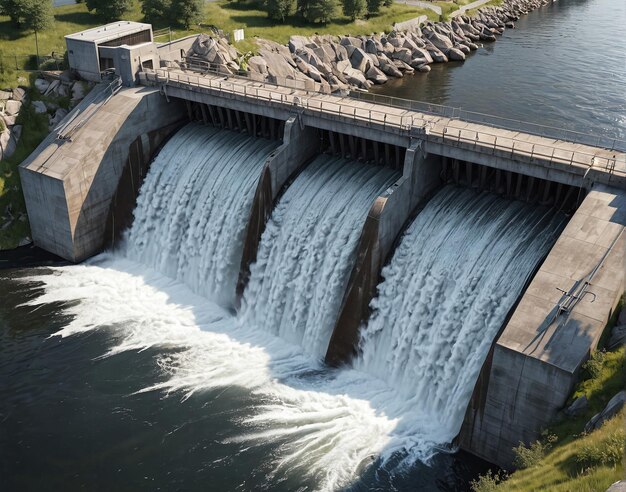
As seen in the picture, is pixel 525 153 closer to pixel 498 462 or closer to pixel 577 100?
pixel 498 462

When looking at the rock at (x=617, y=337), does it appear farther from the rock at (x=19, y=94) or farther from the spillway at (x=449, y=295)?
the rock at (x=19, y=94)

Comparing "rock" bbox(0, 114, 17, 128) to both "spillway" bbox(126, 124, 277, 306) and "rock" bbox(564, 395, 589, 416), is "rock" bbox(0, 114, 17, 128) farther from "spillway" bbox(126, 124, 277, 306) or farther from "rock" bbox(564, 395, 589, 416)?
"rock" bbox(564, 395, 589, 416)

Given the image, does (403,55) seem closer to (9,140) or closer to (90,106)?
(90,106)

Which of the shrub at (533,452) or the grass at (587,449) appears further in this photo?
the shrub at (533,452)

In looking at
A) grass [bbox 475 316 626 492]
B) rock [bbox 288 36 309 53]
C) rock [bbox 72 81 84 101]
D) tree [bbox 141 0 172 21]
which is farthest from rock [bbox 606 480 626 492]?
tree [bbox 141 0 172 21]

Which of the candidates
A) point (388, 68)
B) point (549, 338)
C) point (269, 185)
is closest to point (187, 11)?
point (388, 68)

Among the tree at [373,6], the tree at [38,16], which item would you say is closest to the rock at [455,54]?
Result: the tree at [373,6]
